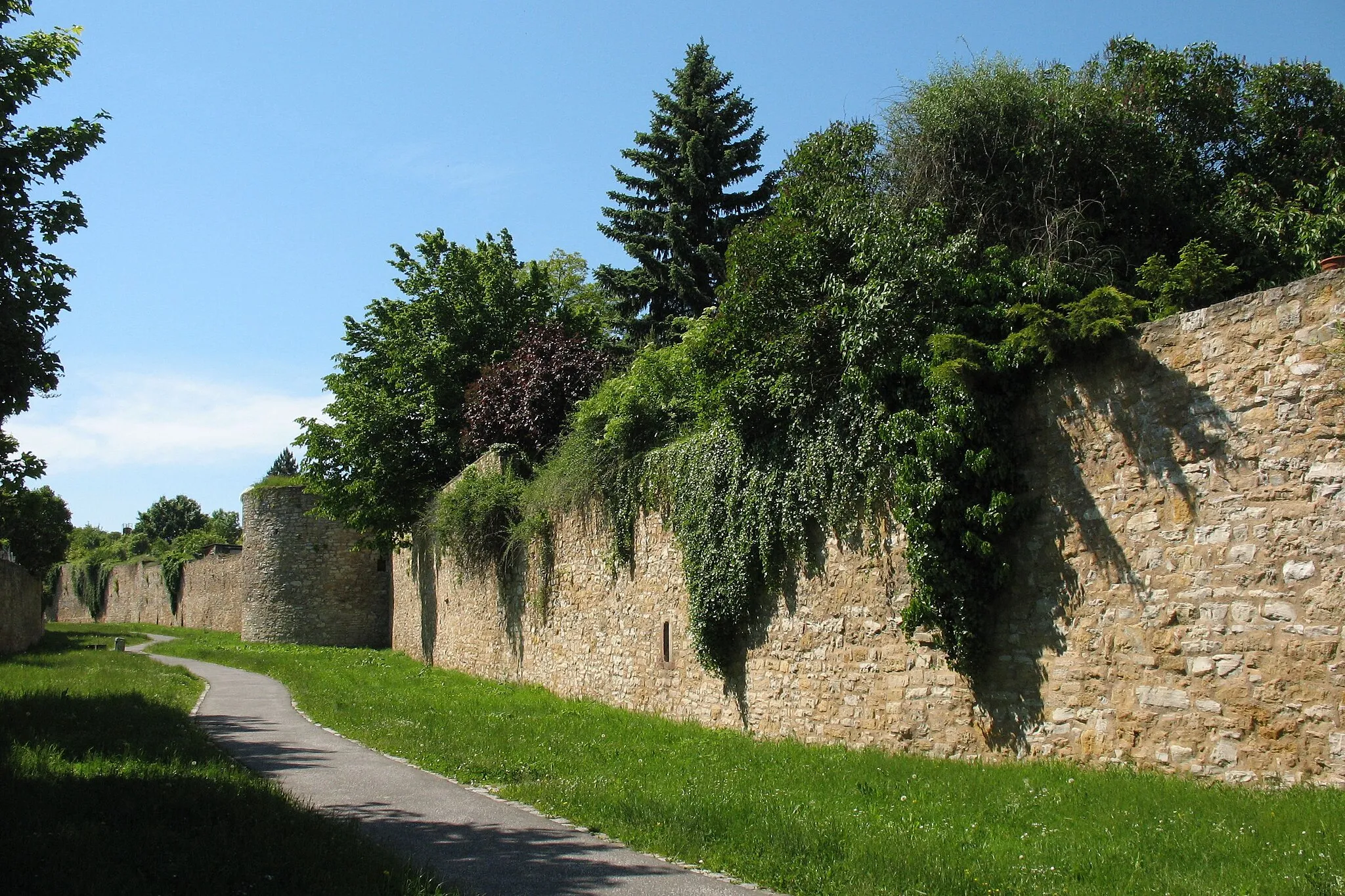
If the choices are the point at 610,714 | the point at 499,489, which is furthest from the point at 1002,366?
the point at 499,489

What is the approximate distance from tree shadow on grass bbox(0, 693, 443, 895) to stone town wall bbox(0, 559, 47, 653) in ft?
59.7

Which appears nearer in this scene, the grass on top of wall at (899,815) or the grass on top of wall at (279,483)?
the grass on top of wall at (899,815)

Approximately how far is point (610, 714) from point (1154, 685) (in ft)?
27.8

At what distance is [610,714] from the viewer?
15.0m

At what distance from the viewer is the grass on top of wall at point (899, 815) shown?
6.00 meters

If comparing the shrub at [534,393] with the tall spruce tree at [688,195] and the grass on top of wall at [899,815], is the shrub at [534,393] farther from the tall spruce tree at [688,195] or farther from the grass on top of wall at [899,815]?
the grass on top of wall at [899,815]

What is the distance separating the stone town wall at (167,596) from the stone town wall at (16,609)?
768cm

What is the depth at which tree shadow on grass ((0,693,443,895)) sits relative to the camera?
18.7ft

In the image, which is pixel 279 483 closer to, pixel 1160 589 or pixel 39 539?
pixel 39 539

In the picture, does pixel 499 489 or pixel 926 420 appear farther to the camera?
pixel 499 489

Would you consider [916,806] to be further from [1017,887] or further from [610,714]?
[610,714]

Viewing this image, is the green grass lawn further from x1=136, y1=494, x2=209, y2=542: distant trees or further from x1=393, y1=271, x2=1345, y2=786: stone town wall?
x1=136, y1=494, x2=209, y2=542: distant trees

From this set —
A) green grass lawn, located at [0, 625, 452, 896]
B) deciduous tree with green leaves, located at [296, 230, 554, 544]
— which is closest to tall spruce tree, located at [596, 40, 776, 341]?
deciduous tree with green leaves, located at [296, 230, 554, 544]

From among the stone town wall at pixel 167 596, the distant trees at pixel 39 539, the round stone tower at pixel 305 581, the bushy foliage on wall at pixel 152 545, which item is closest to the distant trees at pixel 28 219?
the round stone tower at pixel 305 581
